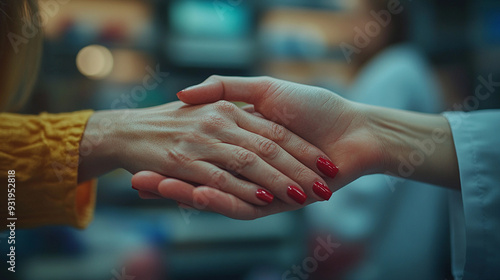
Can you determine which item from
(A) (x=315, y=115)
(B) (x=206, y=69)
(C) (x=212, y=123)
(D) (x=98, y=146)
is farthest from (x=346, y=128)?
(B) (x=206, y=69)

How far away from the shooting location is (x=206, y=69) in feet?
5.35

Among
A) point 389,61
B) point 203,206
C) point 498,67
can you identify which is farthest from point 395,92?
point 498,67

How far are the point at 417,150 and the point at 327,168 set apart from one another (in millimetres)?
233

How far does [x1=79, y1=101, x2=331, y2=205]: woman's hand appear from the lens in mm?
655

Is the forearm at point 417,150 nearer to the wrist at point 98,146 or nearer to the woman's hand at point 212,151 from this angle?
the woman's hand at point 212,151

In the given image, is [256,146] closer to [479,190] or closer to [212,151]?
[212,151]

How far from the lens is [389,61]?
3.81 feet

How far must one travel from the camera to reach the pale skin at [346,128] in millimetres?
718

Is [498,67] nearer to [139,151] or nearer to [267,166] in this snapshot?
[267,166]

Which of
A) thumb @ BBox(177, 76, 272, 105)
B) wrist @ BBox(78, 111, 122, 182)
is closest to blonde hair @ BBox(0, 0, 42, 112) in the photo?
wrist @ BBox(78, 111, 122, 182)

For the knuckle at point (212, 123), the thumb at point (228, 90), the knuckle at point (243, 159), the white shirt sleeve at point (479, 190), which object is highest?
the thumb at point (228, 90)

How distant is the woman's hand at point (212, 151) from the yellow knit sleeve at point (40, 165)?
0.11ft

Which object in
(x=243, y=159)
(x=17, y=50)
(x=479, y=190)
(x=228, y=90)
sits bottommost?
(x=479, y=190)

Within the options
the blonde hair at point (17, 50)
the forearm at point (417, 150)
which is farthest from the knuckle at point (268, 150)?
the blonde hair at point (17, 50)
